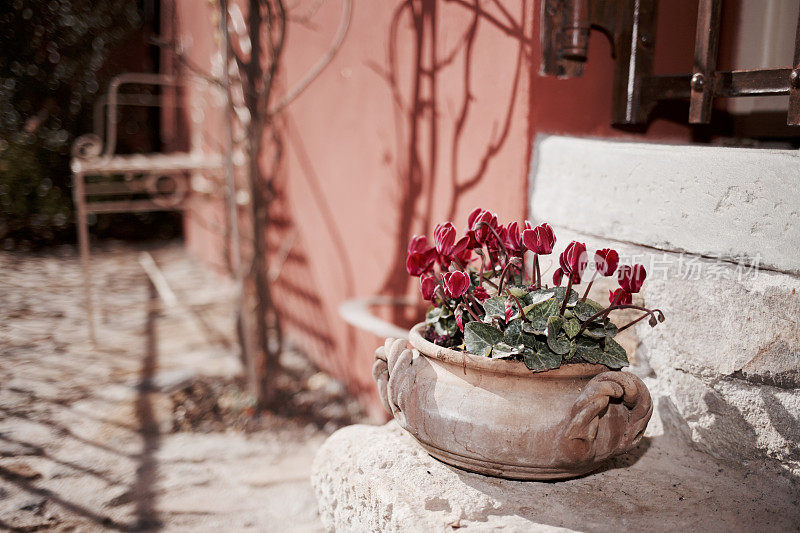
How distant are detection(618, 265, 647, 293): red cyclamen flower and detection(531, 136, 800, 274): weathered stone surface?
0.94ft

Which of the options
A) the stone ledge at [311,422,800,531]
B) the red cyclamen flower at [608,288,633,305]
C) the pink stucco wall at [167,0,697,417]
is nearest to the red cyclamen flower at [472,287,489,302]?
the red cyclamen flower at [608,288,633,305]

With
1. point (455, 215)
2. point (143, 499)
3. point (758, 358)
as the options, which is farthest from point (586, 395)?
point (143, 499)

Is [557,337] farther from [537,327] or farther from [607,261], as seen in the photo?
[607,261]

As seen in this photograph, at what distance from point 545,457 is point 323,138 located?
2.25 m

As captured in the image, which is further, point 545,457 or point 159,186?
point 159,186

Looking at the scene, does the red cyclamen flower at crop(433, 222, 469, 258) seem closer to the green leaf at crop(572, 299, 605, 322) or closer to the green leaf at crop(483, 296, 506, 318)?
the green leaf at crop(483, 296, 506, 318)

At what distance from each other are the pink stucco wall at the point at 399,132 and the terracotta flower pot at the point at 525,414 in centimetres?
69

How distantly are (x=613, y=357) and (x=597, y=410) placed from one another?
5.1 inches

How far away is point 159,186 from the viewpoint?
5457mm

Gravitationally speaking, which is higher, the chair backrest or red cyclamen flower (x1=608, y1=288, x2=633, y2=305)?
the chair backrest

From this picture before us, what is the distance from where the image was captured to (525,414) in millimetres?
1038

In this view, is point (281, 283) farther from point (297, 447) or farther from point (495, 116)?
point (495, 116)

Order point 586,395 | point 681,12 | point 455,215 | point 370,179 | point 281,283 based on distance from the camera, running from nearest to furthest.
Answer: point 586,395 → point 681,12 → point 455,215 → point 370,179 → point 281,283

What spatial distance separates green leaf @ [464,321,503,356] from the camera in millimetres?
1087
